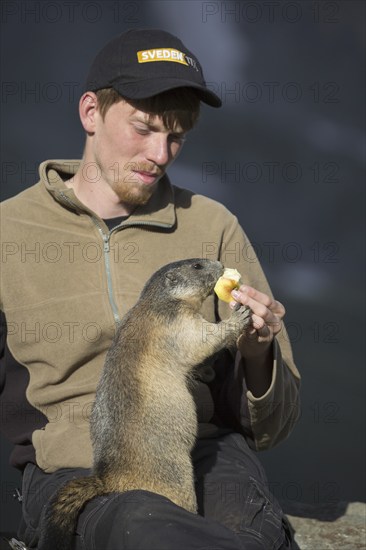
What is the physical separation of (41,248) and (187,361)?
1.30m

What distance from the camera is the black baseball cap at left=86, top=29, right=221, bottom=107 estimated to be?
4.67 metres

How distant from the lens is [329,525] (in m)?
6.18

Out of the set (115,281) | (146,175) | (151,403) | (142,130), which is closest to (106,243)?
(115,281)

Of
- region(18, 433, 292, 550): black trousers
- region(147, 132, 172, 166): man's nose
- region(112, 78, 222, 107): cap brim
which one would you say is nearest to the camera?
region(18, 433, 292, 550): black trousers

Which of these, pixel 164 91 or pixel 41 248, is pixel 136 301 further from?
pixel 164 91

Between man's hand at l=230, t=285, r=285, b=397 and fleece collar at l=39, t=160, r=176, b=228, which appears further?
fleece collar at l=39, t=160, r=176, b=228

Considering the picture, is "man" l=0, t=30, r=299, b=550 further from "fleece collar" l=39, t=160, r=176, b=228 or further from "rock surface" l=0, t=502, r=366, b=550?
"rock surface" l=0, t=502, r=366, b=550

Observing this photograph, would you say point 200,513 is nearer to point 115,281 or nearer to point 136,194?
point 115,281

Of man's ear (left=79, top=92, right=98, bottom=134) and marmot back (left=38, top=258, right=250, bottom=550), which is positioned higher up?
man's ear (left=79, top=92, right=98, bottom=134)

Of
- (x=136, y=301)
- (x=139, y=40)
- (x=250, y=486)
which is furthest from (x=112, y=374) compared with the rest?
(x=139, y=40)

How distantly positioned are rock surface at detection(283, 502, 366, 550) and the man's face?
9.41ft

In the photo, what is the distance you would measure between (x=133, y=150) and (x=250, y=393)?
1599mm

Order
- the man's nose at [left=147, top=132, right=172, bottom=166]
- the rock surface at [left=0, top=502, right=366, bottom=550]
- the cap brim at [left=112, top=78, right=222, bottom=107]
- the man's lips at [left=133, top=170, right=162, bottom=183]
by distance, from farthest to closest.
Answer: the rock surface at [left=0, top=502, right=366, bottom=550]
the man's lips at [left=133, top=170, right=162, bottom=183]
the man's nose at [left=147, top=132, right=172, bottom=166]
the cap brim at [left=112, top=78, right=222, bottom=107]

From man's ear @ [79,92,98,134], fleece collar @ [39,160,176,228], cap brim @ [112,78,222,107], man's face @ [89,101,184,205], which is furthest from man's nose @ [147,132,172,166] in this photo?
man's ear @ [79,92,98,134]
